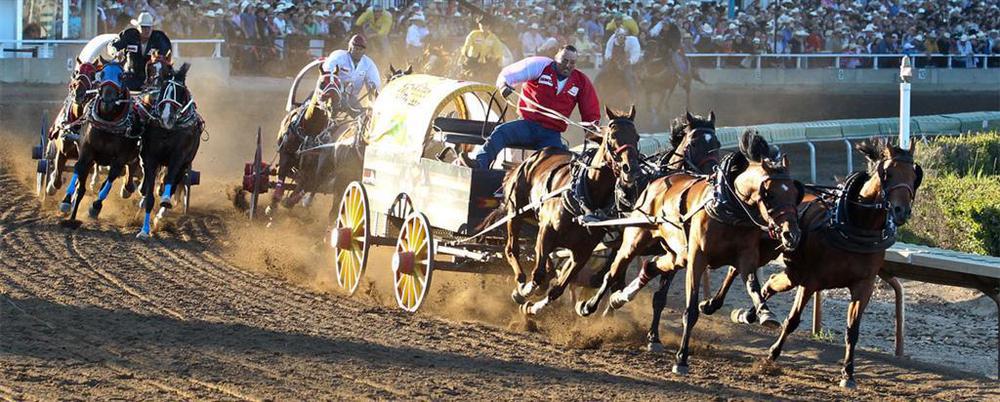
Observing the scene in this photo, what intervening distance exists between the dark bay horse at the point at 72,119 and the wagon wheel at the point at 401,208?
4.32 m

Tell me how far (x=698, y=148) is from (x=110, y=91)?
6.44 m

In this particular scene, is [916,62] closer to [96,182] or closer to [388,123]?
[96,182]

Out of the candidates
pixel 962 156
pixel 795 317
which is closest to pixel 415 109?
pixel 795 317

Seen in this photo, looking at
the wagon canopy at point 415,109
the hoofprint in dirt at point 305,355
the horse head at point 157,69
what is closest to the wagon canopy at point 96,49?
the horse head at point 157,69

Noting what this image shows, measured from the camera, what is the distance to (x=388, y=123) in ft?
40.8

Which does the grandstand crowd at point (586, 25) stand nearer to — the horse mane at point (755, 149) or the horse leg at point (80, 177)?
the horse leg at point (80, 177)

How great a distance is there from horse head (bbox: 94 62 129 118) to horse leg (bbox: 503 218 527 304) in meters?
5.34

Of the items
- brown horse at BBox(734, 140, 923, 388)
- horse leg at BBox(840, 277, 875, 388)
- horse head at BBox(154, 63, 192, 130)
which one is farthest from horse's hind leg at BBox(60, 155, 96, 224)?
horse leg at BBox(840, 277, 875, 388)

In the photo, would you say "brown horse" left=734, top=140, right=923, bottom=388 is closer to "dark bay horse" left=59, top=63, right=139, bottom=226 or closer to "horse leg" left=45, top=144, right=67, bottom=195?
"dark bay horse" left=59, top=63, right=139, bottom=226

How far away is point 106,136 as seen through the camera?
14.9m

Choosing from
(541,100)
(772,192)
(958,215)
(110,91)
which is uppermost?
(541,100)

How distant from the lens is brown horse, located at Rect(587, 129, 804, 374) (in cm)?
888

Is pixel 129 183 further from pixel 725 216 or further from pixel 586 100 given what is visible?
→ pixel 725 216

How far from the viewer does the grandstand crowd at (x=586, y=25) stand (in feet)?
92.4
